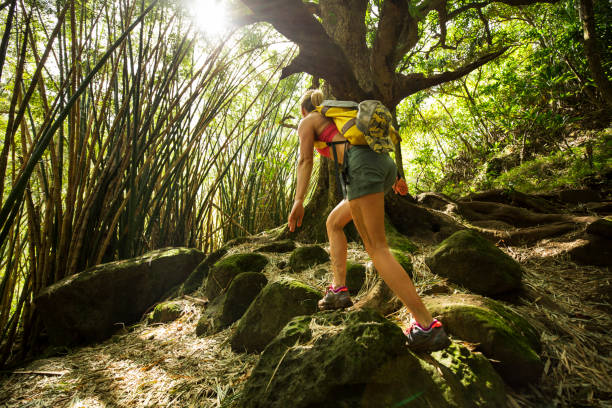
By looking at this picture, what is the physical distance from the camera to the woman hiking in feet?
3.42

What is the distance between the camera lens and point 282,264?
2.24 meters

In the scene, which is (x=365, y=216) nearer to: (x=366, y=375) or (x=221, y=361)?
(x=366, y=375)

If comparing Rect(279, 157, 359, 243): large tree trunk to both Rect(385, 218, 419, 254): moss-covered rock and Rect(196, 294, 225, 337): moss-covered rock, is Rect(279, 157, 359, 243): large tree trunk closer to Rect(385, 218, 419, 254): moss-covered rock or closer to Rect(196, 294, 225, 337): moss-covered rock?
Rect(385, 218, 419, 254): moss-covered rock

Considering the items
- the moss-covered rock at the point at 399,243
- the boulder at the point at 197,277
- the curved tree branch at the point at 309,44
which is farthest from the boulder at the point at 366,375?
the curved tree branch at the point at 309,44

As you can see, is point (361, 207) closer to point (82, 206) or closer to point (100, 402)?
point (100, 402)

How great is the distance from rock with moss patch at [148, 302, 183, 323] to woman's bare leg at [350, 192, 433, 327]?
1.50 metres

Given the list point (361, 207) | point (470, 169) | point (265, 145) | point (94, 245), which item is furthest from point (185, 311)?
point (470, 169)

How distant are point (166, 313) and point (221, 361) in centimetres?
88

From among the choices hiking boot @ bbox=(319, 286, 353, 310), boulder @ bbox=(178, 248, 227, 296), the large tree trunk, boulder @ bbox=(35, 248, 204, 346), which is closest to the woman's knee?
hiking boot @ bbox=(319, 286, 353, 310)

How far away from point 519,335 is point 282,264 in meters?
1.53

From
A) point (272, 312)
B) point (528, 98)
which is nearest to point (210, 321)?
point (272, 312)

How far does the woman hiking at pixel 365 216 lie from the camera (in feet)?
3.42

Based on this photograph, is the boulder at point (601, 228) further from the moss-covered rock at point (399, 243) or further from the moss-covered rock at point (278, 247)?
the moss-covered rock at point (278, 247)

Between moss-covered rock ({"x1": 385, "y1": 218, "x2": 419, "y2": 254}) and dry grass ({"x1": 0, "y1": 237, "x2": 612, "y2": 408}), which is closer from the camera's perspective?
dry grass ({"x1": 0, "y1": 237, "x2": 612, "y2": 408})
